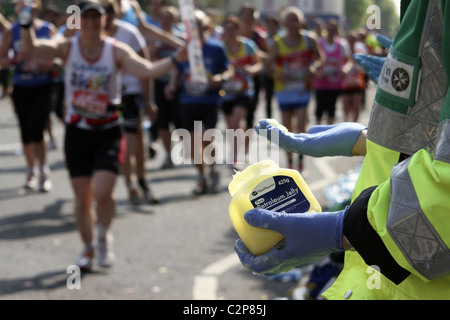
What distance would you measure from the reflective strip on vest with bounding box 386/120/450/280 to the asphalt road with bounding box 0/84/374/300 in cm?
274

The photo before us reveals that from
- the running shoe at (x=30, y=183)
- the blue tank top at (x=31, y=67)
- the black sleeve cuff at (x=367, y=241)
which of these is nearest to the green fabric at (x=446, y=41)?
the black sleeve cuff at (x=367, y=241)

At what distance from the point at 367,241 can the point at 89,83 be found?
14.1 ft

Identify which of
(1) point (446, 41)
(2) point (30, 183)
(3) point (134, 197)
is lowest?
(2) point (30, 183)

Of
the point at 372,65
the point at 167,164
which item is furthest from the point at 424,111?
the point at 167,164

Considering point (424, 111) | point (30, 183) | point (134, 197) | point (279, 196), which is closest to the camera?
point (424, 111)

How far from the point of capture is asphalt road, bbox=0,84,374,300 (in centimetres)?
484

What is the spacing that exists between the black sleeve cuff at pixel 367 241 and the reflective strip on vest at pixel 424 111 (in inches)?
7.3

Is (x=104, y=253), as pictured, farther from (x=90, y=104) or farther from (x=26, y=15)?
(x=26, y=15)

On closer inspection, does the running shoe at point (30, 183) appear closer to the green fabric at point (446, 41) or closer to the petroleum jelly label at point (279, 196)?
the petroleum jelly label at point (279, 196)

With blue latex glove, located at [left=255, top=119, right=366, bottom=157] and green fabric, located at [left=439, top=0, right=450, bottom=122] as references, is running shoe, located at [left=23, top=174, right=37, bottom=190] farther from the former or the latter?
green fabric, located at [left=439, top=0, right=450, bottom=122]

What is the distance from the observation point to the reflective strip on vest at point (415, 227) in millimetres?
1273

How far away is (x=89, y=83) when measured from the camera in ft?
17.7
